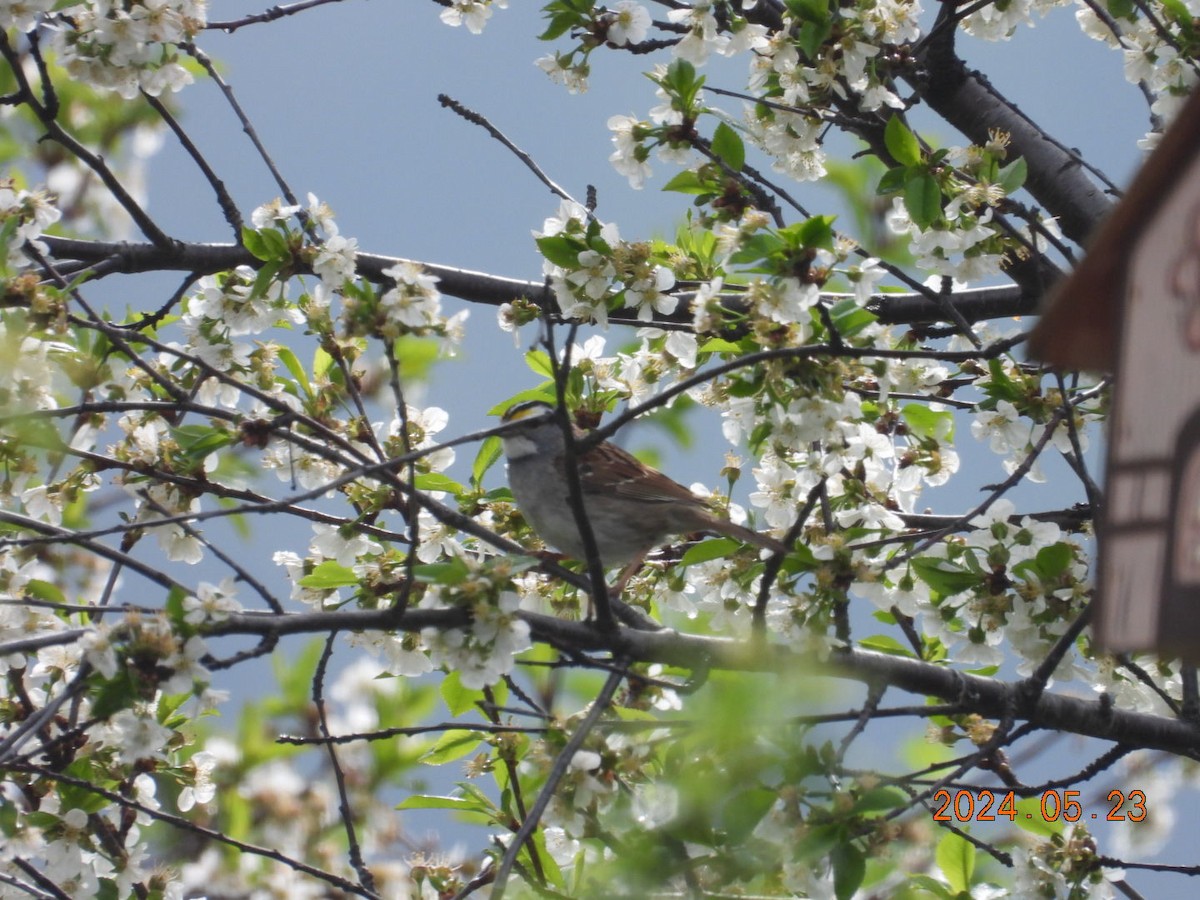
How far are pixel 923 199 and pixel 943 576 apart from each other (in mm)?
1064

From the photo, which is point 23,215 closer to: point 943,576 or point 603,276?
point 603,276

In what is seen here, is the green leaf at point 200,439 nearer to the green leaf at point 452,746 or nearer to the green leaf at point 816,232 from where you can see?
the green leaf at point 452,746

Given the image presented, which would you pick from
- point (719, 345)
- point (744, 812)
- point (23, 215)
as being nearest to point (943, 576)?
point (719, 345)

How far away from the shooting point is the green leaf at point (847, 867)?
2.54 metres

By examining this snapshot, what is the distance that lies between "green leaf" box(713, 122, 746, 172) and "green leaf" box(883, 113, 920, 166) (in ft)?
1.37

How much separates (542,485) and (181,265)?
5.47ft

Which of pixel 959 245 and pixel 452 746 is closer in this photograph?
pixel 959 245

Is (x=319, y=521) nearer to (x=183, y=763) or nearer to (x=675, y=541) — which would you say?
(x=183, y=763)

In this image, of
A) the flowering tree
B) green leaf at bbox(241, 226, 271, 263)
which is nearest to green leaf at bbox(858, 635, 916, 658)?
the flowering tree

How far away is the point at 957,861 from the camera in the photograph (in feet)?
11.0

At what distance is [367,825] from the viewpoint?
12.9 ft

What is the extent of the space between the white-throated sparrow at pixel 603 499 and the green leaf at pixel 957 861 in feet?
4.19

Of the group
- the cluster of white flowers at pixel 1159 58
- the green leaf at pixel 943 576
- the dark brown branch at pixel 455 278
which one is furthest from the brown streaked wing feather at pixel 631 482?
the cluster of white flowers at pixel 1159 58

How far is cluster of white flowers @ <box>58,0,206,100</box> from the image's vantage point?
3.53 meters
